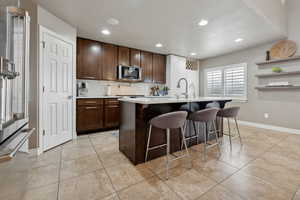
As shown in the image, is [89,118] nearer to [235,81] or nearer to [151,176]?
Result: [151,176]

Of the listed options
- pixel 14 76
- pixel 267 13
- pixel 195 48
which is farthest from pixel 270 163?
pixel 195 48

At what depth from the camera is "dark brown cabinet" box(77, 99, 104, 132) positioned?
3.12m

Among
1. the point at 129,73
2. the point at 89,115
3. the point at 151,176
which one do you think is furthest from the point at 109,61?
the point at 151,176

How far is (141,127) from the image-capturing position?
1.92 metres

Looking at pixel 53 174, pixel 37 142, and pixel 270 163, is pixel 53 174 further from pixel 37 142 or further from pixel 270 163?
pixel 270 163

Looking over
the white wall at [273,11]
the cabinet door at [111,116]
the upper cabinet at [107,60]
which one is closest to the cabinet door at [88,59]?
the upper cabinet at [107,60]

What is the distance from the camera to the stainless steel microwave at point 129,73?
12.6 feet

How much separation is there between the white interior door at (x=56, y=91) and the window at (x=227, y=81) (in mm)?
4826

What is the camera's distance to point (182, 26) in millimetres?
2832

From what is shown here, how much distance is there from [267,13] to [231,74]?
225 cm

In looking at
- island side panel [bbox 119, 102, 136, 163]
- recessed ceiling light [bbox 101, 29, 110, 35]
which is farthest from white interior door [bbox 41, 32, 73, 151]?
island side panel [bbox 119, 102, 136, 163]

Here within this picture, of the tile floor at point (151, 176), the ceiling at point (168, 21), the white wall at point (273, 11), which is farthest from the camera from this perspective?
the white wall at point (273, 11)

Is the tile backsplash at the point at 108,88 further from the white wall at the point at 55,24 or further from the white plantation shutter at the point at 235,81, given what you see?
the white plantation shutter at the point at 235,81

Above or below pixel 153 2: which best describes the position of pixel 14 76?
below
